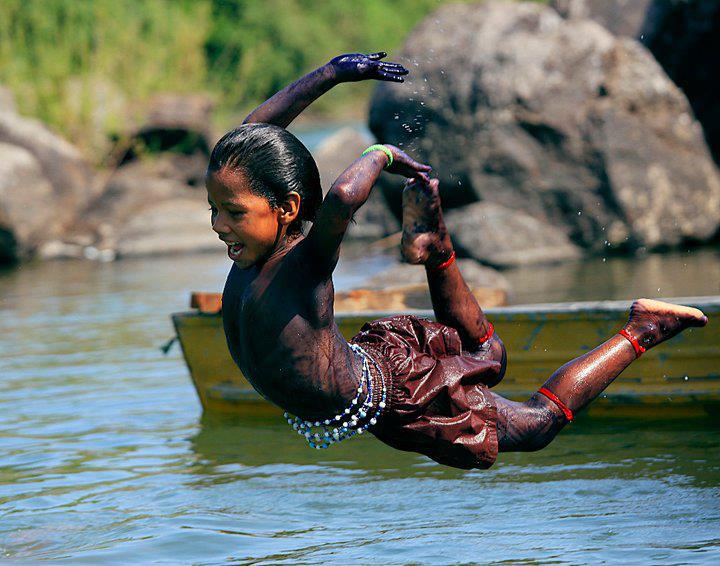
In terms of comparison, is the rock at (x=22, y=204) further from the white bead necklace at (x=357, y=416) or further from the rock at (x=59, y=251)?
the white bead necklace at (x=357, y=416)

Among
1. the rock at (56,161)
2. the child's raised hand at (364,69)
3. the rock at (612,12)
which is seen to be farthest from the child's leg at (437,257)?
the rock at (56,161)

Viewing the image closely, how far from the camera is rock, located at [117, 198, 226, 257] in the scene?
19.4 m

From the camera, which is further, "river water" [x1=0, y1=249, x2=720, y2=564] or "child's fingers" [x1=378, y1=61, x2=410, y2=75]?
"river water" [x1=0, y1=249, x2=720, y2=564]

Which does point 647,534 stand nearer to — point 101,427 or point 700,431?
point 700,431

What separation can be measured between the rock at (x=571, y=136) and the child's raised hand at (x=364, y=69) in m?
10.6

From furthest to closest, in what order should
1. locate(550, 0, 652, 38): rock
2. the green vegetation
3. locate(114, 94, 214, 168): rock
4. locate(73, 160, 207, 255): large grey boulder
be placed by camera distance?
locate(114, 94, 214, 168): rock, the green vegetation, locate(73, 160, 207, 255): large grey boulder, locate(550, 0, 652, 38): rock

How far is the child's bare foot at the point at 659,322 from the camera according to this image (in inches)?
188

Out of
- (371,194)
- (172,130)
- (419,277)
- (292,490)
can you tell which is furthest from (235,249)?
(172,130)

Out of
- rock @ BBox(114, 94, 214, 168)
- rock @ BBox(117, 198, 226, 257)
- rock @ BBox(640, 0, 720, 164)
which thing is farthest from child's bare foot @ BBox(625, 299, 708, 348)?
rock @ BBox(114, 94, 214, 168)

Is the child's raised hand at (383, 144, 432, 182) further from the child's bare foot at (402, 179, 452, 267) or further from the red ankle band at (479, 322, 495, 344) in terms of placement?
the red ankle band at (479, 322, 495, 344)

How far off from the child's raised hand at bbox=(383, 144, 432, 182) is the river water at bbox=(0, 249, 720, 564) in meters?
1.64

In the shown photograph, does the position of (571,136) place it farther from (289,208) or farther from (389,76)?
(289,208)

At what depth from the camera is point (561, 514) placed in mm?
5539

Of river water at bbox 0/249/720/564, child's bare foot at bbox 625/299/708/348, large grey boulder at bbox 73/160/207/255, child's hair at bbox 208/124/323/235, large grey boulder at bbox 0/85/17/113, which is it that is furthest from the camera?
large grey boulder at bbox 0/85/17/113
